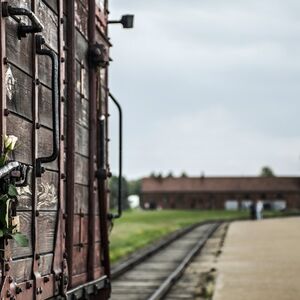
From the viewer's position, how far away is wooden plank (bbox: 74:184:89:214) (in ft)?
20.3

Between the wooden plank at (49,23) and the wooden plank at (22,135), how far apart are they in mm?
787

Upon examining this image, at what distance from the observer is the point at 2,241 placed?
4.44m

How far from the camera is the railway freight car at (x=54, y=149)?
4555 mm

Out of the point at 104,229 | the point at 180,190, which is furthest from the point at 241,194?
the point at 104,229

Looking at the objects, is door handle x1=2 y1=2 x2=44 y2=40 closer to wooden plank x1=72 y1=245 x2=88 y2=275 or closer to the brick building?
wooden plank x1=72 y1=245 x2=88 y2=275

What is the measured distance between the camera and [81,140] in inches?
250

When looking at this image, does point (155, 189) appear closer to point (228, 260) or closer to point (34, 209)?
point (228, 260)

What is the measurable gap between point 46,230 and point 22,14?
155cm

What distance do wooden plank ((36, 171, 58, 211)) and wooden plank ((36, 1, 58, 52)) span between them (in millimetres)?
916

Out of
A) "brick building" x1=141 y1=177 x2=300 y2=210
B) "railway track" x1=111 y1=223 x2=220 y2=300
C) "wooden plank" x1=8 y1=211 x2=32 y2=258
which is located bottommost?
"railway track" x1=111 y1=223 x2=220 y2=300

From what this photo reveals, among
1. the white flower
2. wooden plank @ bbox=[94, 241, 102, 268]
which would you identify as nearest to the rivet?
the white flower

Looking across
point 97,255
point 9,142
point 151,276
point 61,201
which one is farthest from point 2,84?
point 151,276

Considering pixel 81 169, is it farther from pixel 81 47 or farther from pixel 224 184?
pixel 224 184

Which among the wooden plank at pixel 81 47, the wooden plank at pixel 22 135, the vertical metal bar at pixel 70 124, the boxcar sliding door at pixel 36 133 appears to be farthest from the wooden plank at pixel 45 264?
the wooden plank at pixel 81 47
